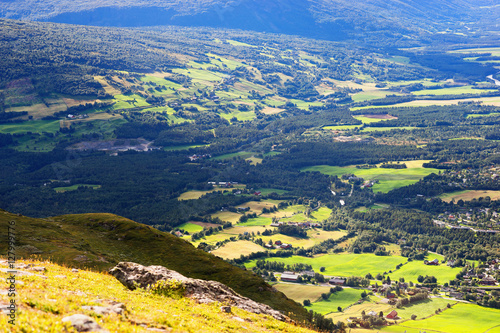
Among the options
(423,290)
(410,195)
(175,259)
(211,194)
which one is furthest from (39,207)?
(410,195)

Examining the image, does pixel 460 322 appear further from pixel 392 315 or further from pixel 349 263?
pixel 349 263

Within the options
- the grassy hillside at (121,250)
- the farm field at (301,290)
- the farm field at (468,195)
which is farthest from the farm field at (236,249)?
the farm field at (468,195)

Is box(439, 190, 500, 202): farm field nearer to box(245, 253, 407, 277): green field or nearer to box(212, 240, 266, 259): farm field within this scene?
box(245, 253, 407, 277): green field

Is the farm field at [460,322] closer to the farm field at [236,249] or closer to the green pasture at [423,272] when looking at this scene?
the green pasture at [423,272]

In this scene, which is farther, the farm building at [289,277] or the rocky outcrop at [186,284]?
the farm building at [289,277]

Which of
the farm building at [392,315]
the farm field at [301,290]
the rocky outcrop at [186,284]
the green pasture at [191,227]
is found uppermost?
the rocky outcrop at [186,284]

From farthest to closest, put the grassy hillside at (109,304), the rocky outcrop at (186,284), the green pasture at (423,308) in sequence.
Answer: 1. the green pasture at (423,308)
2. the rocky outcrop at (186,284)
3. the grassy hillside at (109,304)

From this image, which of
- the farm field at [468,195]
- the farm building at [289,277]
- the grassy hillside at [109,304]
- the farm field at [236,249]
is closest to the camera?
the grassy hillside at [109,304]
